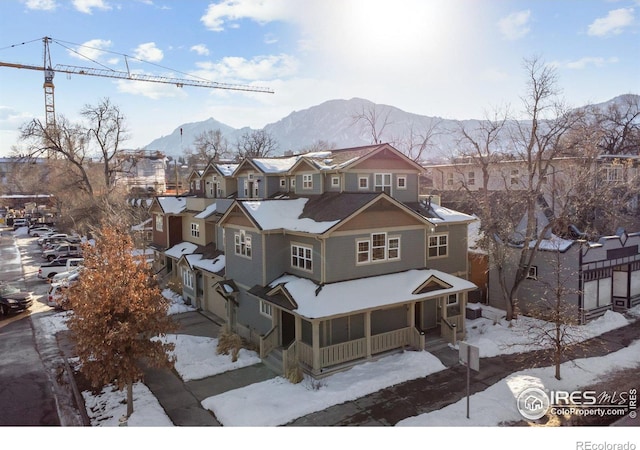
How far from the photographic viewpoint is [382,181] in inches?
753

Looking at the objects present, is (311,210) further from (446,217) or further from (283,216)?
(446,217)

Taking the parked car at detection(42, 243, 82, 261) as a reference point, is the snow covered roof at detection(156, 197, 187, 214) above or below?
above

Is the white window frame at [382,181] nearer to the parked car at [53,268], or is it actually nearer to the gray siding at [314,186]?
the gray siding at [314,186]

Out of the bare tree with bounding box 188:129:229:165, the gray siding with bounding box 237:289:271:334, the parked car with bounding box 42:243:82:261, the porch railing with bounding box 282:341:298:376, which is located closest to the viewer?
the porch railing with bounding box 282:341:298:376

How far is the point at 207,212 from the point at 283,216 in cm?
801

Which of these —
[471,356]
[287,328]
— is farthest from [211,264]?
[471,356]

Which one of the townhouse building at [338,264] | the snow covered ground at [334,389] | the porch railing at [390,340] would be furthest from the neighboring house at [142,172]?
the porch railing at [390,340]

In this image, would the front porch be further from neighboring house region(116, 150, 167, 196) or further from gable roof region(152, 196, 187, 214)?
neighboring house region(116, 150, 167, 196)

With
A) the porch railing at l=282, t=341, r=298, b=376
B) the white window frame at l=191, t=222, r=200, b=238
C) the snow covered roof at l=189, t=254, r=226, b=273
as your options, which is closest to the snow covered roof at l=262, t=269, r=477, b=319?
the porch railing at l=282, t=341, r=298, b=376

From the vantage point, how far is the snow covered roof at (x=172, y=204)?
2664cm

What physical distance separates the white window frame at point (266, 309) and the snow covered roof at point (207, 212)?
817 centimetres

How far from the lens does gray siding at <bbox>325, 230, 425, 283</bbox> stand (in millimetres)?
15062

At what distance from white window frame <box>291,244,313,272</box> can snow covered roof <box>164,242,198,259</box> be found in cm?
968

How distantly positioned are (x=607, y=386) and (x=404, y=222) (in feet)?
26.8
